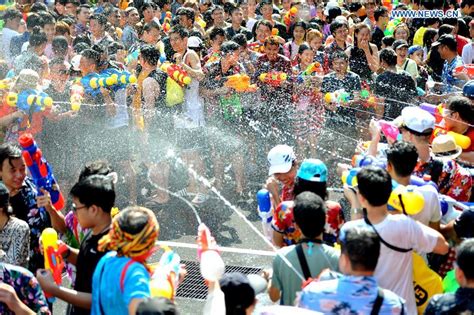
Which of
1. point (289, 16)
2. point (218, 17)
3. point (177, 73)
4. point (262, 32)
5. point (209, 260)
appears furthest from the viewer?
point (289, 16)

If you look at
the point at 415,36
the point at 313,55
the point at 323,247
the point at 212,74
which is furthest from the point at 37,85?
the point at 415,36

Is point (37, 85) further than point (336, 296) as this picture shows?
Yes

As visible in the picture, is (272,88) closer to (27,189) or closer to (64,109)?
(64,109)

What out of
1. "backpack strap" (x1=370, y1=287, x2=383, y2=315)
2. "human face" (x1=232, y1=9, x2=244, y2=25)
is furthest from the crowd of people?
"human face" (x1=232, y1=9, x2=244, y2=25)

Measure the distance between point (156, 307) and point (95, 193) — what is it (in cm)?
127

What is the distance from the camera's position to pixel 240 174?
8.51 metres

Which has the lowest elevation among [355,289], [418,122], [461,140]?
[461,140]

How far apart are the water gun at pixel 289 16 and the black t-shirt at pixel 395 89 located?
4769 mm

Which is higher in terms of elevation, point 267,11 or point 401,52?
point 267,11

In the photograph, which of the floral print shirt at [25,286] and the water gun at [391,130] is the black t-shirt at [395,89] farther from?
the floral print shirt at [25,286]

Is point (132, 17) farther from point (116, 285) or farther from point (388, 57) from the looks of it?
point (116, 285)

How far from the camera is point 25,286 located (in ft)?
12.8

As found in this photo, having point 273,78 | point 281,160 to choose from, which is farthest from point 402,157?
point 273,78

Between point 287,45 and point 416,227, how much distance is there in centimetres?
696
